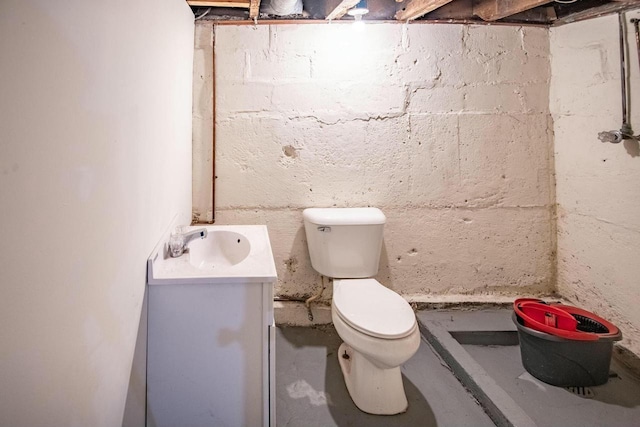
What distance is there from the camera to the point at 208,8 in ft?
6.82

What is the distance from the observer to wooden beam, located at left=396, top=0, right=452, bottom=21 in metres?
1.80

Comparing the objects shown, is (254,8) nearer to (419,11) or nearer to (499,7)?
(419,11)

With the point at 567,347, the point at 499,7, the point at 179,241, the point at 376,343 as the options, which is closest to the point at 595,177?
the point at 567,347

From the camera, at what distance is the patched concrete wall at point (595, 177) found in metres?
1.75

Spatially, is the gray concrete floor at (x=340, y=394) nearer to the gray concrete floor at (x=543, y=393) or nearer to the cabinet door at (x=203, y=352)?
the gray concrete floor at (x=543, y=393)

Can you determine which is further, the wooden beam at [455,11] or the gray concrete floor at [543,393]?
the wooden beam at [455,11]

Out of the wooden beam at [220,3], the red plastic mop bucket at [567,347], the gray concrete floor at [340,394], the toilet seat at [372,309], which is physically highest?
the wooden beam at [220,3]

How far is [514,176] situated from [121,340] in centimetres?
233

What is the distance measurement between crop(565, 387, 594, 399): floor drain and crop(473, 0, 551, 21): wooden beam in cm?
197

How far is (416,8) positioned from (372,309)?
5.60ft

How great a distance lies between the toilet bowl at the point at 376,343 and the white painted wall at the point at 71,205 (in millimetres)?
843

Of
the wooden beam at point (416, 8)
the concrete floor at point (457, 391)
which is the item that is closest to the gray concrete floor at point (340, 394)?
the concrete floor at point (457, 391)

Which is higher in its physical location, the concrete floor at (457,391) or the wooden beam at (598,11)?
the wooden beam at (598,11)

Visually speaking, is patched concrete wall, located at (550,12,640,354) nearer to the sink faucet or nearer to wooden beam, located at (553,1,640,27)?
wooden beam, located at (553,1,640,27)
